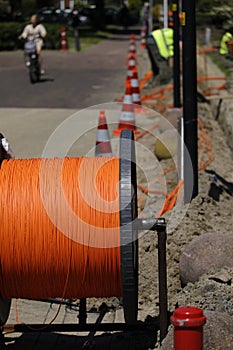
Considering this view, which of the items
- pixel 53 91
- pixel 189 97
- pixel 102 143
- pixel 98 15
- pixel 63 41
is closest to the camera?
pixel 189 97

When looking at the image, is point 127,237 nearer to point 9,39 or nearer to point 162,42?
point 162,42

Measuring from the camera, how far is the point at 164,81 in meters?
18.8

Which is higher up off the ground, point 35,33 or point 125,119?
point 35,33

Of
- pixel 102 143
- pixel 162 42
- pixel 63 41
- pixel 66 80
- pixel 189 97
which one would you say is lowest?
pixel 66 80

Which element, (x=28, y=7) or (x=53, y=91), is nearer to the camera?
(x=53, y=91)

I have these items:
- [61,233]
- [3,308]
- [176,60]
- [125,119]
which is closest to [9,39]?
[176,60]

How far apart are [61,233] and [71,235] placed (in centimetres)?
6

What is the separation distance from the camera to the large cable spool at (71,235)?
4.82m

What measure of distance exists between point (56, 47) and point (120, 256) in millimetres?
29834

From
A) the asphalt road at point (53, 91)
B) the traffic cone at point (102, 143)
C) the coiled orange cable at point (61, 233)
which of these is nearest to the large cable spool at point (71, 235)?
the coiled orange cable at point (61, 233)

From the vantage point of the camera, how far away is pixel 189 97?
7652 mm

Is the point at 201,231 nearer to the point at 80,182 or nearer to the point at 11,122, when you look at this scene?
the point at 80,182

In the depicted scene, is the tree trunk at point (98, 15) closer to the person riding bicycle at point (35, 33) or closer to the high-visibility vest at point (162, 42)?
the person riding bicycle at point (35, 33)

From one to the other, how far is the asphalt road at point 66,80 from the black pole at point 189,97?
348 inches
